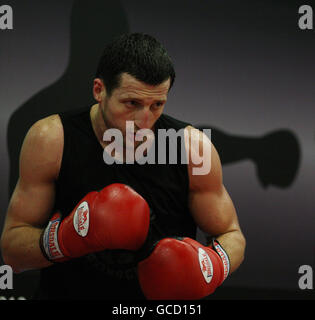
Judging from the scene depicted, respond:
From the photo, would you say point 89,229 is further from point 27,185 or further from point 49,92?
point 49,92

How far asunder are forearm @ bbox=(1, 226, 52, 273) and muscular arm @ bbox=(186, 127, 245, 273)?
1.67ft

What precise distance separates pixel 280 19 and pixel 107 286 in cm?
146

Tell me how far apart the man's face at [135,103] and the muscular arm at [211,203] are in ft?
0.74

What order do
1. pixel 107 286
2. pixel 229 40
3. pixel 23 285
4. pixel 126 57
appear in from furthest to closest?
pixel 229 40, pixel 23 285, pixel 107 286, pixel 126 57

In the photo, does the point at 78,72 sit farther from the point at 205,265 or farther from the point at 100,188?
the point at 205,265

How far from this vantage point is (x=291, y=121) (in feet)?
6.93

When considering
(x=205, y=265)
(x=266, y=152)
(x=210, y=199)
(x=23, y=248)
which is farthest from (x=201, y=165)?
(x=266, y=152)

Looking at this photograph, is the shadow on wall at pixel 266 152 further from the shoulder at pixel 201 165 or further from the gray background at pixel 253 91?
the shoulder at pixel 201 165

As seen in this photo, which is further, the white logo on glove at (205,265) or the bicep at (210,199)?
the bicep at (210,199)

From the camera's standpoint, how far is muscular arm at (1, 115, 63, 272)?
1.37 metres

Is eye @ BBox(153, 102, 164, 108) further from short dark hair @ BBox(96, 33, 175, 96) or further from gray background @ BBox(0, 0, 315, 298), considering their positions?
gray background @ BBox(0, 0, 315, 298)

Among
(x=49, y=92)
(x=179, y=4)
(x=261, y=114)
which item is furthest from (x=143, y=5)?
(x=261, y=114)

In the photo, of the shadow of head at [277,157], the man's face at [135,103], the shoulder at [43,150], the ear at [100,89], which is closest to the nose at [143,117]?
the man's face at [135,103]

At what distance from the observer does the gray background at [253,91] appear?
2.07m
